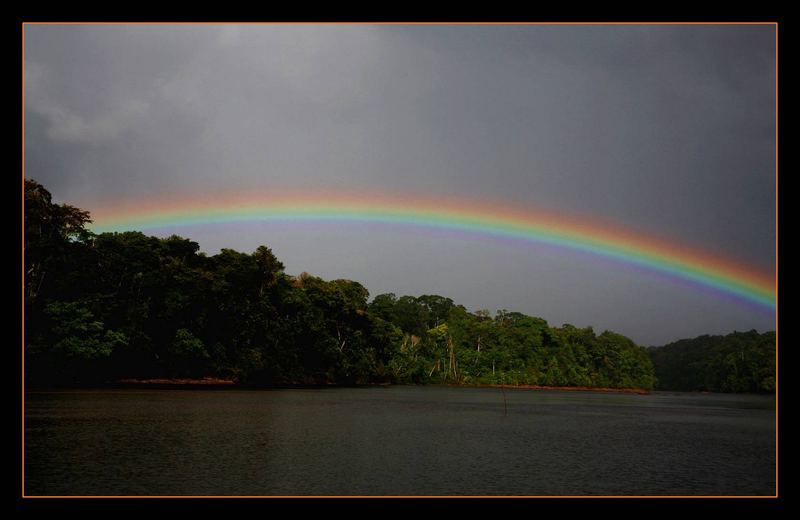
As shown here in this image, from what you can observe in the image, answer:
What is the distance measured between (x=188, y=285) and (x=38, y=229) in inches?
824

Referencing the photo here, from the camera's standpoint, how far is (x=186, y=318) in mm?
80812

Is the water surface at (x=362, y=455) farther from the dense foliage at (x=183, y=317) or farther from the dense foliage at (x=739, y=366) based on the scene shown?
the dense foliage at (x=739, y=366)

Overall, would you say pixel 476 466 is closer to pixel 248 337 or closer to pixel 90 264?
pixel 90 264

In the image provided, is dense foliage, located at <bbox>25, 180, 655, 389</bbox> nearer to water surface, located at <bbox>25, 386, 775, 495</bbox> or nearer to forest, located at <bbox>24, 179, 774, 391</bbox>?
forest, located at <bbox>24, 179, 774, 391</bbox>

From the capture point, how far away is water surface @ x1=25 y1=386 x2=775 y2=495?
18.8m

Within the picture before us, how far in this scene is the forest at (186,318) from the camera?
2623 inches

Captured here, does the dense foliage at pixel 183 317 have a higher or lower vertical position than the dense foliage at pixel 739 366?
higher

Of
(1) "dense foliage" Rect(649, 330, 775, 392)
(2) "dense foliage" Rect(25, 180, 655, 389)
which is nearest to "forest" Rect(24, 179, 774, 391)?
(2) "dense foliage" Rect(25, 180, 655, 389)

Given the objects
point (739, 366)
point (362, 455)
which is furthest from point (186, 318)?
point (739, 366)

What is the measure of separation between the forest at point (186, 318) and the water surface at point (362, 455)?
29.1m

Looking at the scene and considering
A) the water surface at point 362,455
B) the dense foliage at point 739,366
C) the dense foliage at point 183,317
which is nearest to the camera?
the water surface at point 362,455

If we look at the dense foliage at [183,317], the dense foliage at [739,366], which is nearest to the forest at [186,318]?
the dense foliage at [183,317]

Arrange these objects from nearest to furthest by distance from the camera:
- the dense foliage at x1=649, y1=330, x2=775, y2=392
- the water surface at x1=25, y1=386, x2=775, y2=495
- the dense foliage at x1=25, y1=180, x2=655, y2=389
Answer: the water surface at x1=25, y1=386, x2=775, y2=495, the dense foliage at x1=25, y1=180, x2=655, y2=389, the dense foliage at x1=649, y1=330, x2=775, y2=392

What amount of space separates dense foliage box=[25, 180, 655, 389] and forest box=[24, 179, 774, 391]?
146 mm
